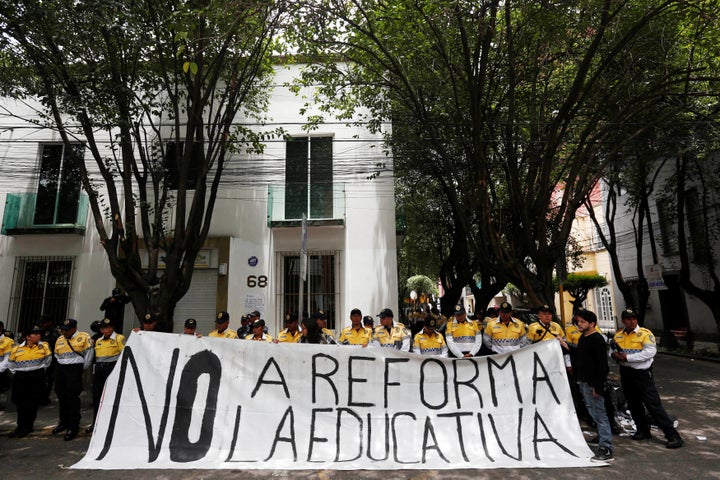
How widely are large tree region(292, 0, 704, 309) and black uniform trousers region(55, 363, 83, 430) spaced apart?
21.5 ft

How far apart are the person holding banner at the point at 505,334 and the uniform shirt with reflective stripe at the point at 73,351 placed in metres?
6.24

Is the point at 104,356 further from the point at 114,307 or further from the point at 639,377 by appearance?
the point at 639,377

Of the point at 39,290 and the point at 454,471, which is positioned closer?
the point at 454,471

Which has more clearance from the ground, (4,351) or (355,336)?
(355,336)


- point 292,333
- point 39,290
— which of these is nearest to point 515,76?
point 292,333

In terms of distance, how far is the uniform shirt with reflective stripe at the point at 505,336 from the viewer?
6.93 metres

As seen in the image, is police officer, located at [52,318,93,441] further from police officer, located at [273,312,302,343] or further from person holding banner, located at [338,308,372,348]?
person holding banner, located at [338,308,372,348]

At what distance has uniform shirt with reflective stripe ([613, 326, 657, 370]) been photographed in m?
5.75

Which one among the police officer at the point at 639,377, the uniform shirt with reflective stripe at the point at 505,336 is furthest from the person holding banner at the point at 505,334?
the police officer at the point at 639,377

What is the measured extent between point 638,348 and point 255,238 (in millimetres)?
8968

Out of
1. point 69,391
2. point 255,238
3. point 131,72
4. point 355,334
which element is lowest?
point 69,391

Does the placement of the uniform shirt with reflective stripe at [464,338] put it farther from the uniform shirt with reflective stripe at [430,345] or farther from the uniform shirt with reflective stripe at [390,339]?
the uniform shirt with reflective stripe at [390,339]

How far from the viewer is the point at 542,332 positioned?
682cm

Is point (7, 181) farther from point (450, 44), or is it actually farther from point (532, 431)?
point (532, 431)
